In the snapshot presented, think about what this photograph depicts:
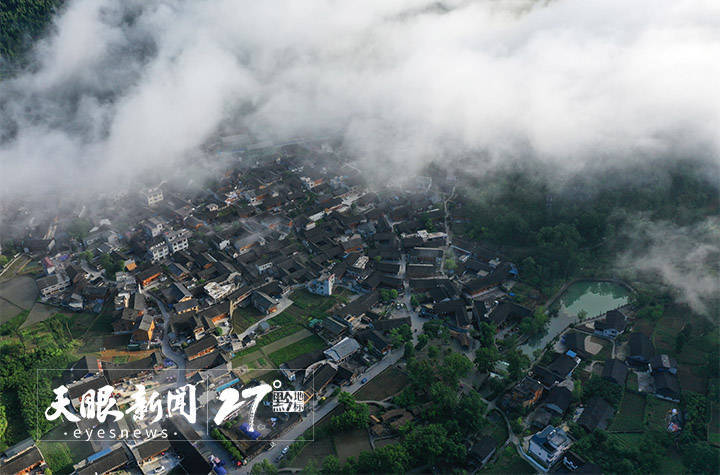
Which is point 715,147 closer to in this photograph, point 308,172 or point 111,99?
point 308,172

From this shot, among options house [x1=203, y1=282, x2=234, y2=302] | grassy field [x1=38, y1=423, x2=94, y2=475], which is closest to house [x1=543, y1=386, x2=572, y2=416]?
house [x1=203, y1=282, x2=234, y2=302]

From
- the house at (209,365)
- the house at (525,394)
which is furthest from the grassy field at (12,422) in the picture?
the house at (525,394)

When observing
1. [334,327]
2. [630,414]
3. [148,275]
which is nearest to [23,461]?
[148,275]

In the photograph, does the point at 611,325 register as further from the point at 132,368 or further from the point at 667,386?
the point at 132,368

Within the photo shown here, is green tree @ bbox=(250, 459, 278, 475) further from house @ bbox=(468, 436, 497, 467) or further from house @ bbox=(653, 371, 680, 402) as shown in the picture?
house @ bbox=(653, 371, 680, 402)

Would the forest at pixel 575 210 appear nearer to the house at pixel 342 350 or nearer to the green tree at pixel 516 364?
the green tree at pixel 516 364

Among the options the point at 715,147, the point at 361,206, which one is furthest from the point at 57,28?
the point at 715,147
